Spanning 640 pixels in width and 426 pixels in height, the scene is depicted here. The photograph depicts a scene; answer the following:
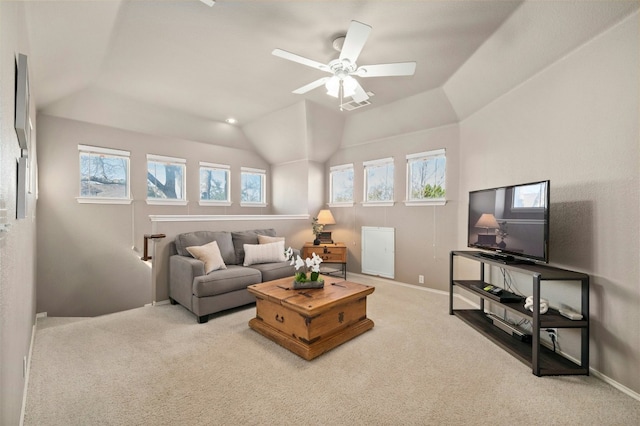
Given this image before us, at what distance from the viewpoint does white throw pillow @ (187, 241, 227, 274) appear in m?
3.50

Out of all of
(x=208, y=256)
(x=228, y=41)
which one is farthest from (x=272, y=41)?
(x=208, y=256)

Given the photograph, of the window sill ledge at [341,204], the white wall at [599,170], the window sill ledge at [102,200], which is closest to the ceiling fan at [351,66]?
the white wall at [599,170]

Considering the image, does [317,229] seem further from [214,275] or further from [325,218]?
[214,275]

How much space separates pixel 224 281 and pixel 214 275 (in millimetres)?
135

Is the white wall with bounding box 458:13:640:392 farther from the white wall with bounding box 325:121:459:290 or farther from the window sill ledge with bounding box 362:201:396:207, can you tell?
the window sill ledge with bounding box 362:201:396:207

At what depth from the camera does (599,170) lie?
7.30 feet

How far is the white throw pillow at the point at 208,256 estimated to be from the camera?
350 centimetres

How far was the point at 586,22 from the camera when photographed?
2.20 metres

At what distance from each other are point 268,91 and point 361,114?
1.78m

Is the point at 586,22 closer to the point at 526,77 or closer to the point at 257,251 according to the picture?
the point at 526,77

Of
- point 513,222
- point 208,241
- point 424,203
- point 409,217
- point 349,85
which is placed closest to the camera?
point 513,222

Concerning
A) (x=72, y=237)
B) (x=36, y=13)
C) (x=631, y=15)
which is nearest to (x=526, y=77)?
(x=631, y=15)

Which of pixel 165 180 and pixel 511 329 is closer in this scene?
pixel 511 329

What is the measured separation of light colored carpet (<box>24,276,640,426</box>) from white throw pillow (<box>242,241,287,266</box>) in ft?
3.88
